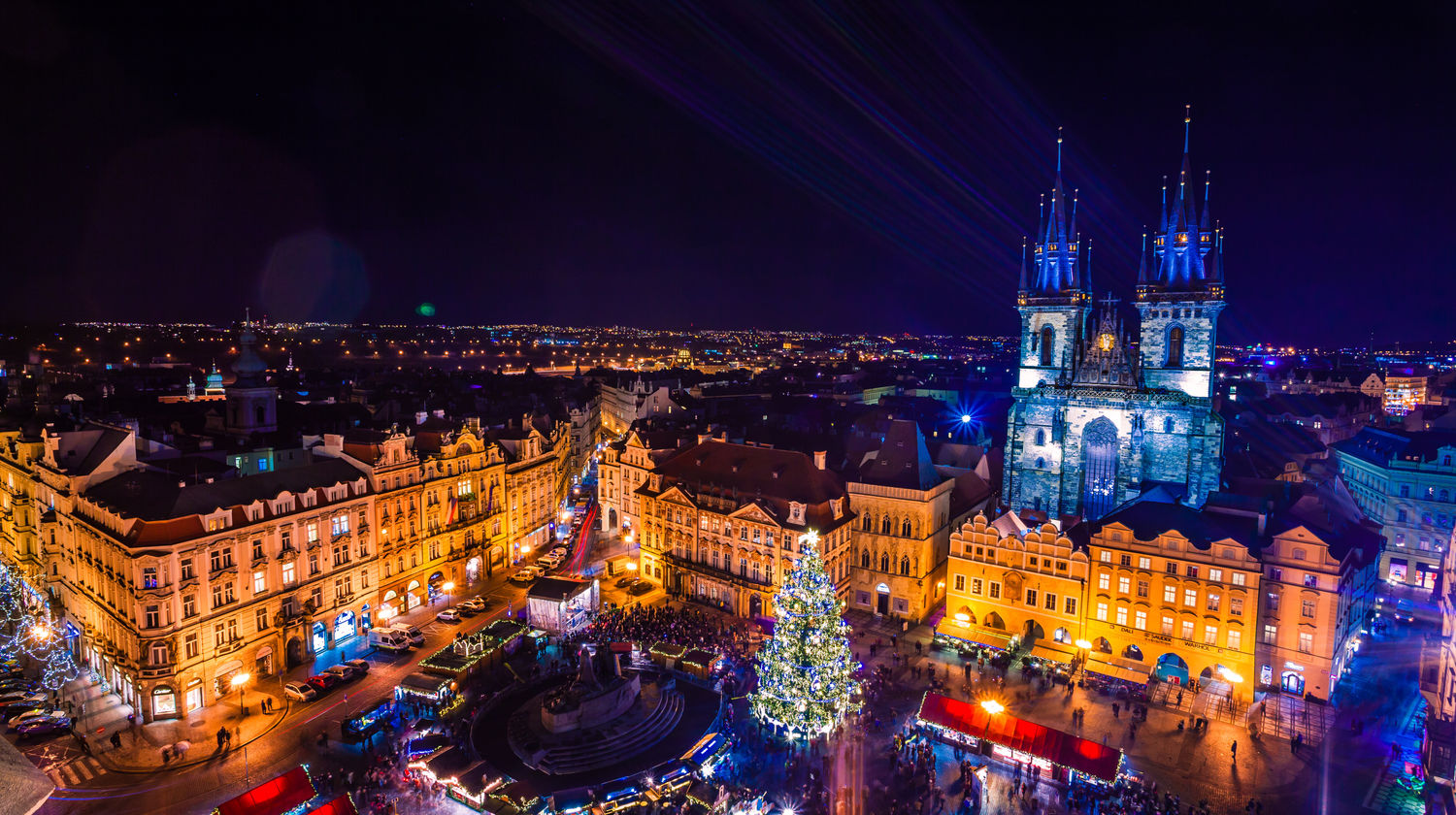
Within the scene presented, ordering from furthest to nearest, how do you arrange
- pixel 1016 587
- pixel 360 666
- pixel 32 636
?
Answer: pixel 1016 587, pixel 360 666, pixel 32 636

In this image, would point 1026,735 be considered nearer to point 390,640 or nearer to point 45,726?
point 390,640

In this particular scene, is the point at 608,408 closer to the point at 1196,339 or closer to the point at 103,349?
the point at 1196,339

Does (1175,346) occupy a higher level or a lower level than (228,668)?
higher

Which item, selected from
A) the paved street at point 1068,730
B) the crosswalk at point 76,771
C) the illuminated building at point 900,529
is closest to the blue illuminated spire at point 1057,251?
the illuminated building at point 900,529

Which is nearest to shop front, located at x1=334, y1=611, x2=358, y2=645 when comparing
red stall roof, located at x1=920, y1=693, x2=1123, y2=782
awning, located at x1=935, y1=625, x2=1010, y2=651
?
red stall roof, located at x1=920, y1=693, x2=1123, y2=782

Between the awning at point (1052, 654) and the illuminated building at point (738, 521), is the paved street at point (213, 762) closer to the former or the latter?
the illuminated building at point (738, 521)

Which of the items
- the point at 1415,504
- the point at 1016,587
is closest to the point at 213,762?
the point at 1016,587
